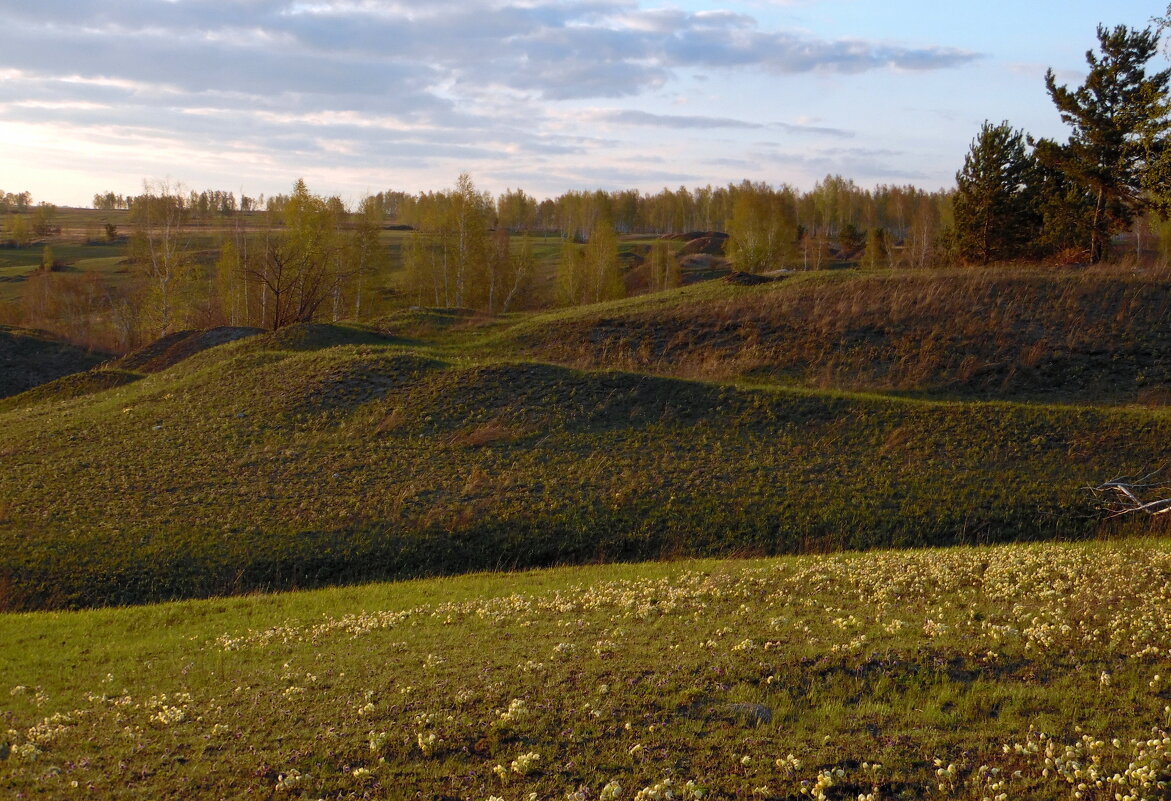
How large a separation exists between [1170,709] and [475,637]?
8184mm

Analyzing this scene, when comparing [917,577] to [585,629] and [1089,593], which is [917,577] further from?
[585,629]

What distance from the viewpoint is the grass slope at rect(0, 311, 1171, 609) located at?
18766mm

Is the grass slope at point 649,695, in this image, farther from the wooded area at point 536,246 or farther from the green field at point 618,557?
the wooded area at point 536,246

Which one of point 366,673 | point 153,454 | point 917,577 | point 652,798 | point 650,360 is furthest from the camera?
point 650,360

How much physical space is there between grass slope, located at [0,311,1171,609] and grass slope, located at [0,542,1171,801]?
187 inches

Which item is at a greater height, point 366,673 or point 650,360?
Answer: point 650,360

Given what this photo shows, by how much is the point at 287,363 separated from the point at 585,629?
84.6ft

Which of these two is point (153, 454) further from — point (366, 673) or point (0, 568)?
point (366, 673)

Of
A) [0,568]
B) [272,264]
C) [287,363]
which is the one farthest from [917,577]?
[272,264]

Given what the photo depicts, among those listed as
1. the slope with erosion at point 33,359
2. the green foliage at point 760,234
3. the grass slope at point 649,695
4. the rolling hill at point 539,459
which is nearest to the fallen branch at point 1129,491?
the rolling hill at point 539,459

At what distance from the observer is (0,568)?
17.6 m

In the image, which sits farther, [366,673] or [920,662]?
[366,673]

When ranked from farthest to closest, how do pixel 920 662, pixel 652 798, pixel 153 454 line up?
pixel 153 454 < pixel 920 662 < pixel 652 798

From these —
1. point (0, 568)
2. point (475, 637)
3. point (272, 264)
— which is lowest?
point (0, 568)
